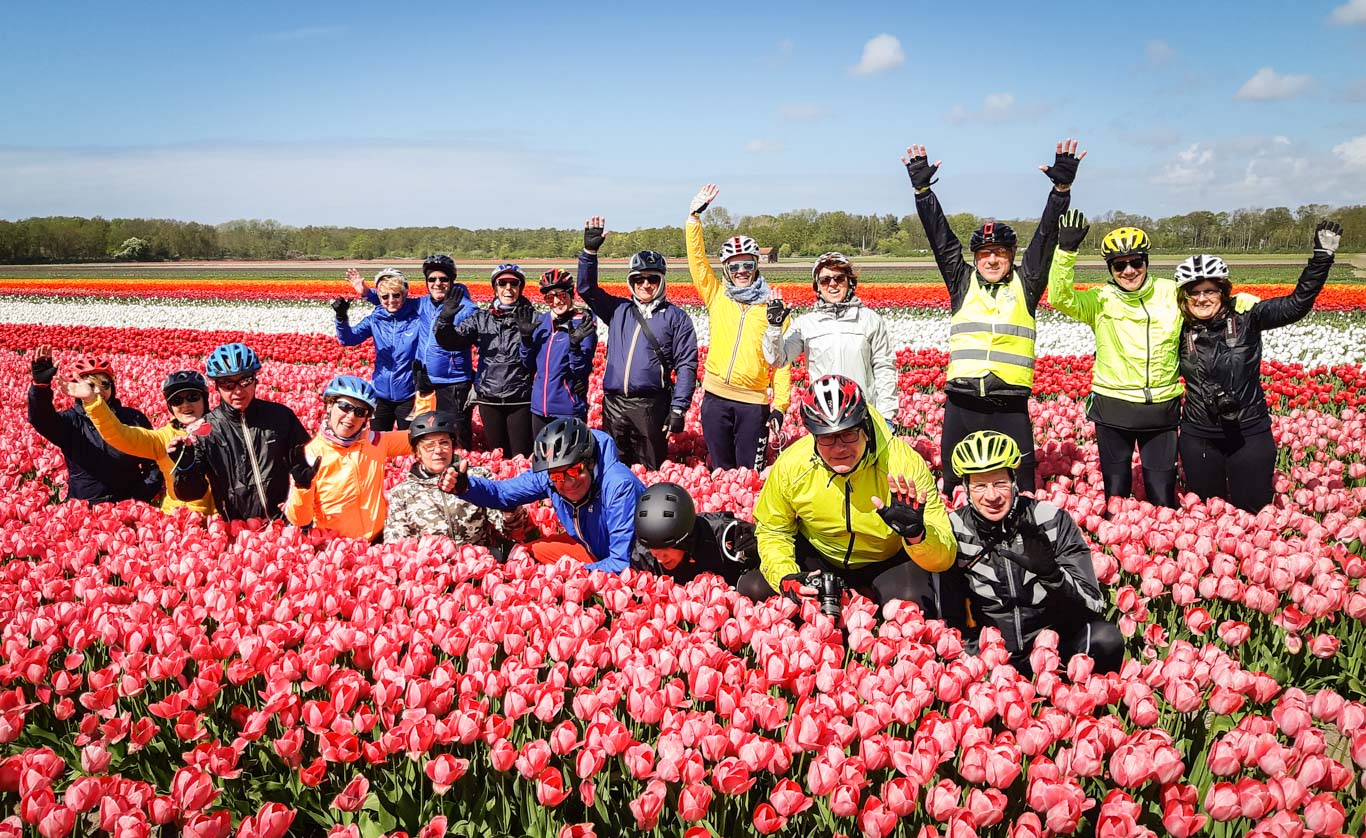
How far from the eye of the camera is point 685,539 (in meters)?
4.59

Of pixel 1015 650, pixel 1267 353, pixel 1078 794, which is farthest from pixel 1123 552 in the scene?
pixel 1267 353

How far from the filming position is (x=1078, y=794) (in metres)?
2.38

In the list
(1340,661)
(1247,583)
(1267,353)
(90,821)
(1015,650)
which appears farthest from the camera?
(1267,353)

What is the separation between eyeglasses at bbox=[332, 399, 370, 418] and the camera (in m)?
5.31

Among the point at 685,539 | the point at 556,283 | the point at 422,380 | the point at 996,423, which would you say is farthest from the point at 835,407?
the point at 422,380

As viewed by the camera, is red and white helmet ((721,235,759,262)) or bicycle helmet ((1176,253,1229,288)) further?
red and white helmet ((721,235,759,262))

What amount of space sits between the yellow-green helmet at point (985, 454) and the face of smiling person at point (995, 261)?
230cm

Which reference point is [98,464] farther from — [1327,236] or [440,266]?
[1327,236]

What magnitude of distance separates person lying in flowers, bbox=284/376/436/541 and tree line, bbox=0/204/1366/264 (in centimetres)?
7413

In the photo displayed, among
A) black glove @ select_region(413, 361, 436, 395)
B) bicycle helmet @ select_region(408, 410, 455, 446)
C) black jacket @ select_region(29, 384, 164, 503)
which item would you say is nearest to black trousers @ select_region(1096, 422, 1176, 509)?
bicycle helmet @ select_region(408, 410, 455, 446)

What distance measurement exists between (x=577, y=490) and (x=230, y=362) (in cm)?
255

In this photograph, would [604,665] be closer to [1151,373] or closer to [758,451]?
[758,451]

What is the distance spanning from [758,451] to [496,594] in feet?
11.9

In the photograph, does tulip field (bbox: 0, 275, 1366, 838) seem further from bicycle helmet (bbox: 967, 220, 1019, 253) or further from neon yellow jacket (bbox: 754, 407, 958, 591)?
bicycle helmet (bbox: 967, 220, 1019, 253)
